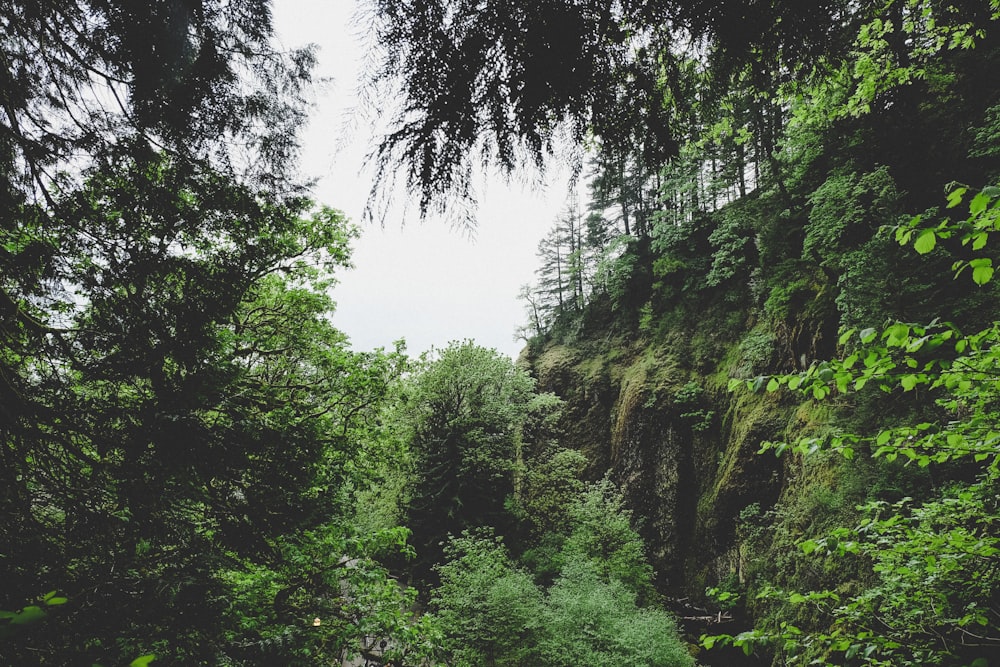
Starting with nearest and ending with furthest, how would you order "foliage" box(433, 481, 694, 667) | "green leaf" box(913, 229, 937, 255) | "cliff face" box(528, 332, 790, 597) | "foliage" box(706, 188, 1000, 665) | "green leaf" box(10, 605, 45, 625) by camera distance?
"green leaf" box(10, 605, 45, 625), "green leaf" box(913, 229, 937, 255), "foliage" box(706, 188, 1000, 665), "foliage" box(433, 481, 694, 667), "cliff face" box(528, 332, 790, 597)

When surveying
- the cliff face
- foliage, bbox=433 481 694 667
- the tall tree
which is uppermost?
the tall tree

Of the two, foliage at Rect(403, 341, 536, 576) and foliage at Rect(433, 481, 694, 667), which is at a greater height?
foliage at Rect(403, 341, 536, 576)

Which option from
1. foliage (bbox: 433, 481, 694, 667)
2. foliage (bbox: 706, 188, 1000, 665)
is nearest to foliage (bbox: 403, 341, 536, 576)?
foliage (bbox: 433, 481, 694, 667)

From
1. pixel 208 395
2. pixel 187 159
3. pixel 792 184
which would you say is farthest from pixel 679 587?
pixel 187 159

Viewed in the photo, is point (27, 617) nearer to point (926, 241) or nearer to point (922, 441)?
point (926, 241)

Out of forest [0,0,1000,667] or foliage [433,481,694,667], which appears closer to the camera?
forest [0,0,1000,667]

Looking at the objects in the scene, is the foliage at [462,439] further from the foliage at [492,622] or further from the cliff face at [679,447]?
the foliage at [492,622]

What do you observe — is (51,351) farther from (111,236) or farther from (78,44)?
(78,44)

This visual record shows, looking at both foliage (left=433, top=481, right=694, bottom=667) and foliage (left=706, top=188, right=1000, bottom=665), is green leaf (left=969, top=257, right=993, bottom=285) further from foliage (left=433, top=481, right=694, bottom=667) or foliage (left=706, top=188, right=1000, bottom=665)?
foliage (left=433, top=481, right=694, bottom=667)

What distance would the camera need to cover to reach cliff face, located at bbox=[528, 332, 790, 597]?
11695mm

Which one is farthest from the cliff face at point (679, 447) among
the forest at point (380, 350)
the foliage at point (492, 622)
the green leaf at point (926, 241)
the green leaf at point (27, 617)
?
the green leaf at point (27, 617)

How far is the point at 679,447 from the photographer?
1475 centimetres

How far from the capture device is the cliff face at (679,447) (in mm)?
11695

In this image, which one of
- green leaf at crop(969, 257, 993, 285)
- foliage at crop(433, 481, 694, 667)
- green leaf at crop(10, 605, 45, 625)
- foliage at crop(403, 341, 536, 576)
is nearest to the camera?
green leaf at crop(10, 605, 45, 625)
